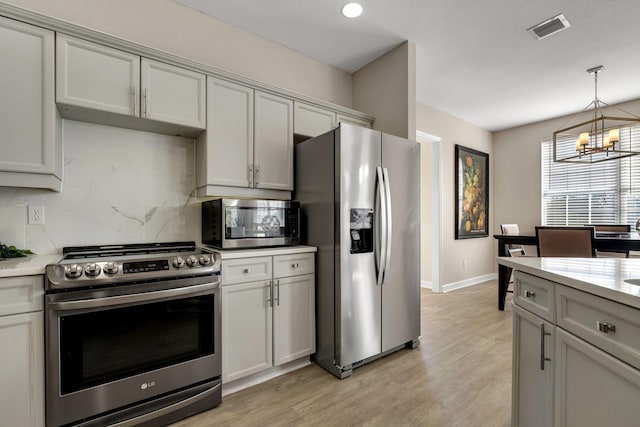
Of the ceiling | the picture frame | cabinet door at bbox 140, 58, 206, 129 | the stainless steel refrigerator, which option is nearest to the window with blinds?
the picture frame

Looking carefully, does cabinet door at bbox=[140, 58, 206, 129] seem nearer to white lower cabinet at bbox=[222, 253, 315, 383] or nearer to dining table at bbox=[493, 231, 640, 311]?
white lower cabinet at bbox=[222, 253, 315, 383]

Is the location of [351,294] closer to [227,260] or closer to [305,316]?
[305,316]

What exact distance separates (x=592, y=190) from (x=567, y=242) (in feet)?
7.75

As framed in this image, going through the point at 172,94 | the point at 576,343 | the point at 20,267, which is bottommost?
the point at 576,343

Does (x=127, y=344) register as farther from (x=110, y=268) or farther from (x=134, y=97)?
(x=134, y=97)

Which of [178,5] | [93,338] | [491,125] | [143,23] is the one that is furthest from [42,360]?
[491,125]

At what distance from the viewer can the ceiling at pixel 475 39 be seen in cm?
240

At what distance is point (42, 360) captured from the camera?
4.81 feet

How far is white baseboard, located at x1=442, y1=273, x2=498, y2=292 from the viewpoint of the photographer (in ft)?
15.6

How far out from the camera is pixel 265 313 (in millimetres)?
2162

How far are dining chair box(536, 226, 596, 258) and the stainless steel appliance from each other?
3326mm

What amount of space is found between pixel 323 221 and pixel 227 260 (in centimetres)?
79

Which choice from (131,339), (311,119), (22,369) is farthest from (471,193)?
(22,369)

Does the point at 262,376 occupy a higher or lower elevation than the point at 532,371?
lower
